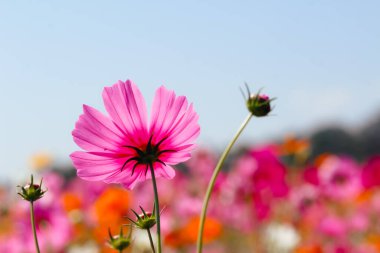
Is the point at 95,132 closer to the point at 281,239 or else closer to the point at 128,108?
the point at 128,108

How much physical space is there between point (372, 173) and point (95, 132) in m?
1.67

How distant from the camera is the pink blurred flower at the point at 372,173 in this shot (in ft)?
6.71

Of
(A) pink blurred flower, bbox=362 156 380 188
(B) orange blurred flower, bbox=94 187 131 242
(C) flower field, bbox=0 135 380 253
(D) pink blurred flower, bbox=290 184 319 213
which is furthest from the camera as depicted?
(D) pink blurred flower, bbox=290 184 319 213

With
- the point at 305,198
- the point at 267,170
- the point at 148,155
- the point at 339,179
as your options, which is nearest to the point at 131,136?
the point at 148,155

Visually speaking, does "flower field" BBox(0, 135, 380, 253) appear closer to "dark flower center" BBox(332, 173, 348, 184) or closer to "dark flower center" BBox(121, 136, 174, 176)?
"dark flower center" BBox(332, 173, 348, 184)

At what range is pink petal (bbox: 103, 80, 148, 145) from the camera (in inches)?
20.2

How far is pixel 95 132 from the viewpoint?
1.68 ft

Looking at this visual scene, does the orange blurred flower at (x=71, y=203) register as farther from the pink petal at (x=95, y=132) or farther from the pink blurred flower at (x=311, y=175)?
the pink petal at (x=95, y=132)

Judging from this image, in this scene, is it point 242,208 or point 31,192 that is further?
point 242,208

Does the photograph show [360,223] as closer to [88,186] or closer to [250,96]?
Result: [88,186]

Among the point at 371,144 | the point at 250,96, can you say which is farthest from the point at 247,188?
the point at 371,144

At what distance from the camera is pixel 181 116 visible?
1.68 ft

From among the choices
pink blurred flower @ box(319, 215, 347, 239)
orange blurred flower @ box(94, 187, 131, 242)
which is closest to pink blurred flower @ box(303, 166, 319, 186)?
pink blurred flower @ box(319, 215, 347, 239)

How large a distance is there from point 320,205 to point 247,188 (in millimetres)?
452
